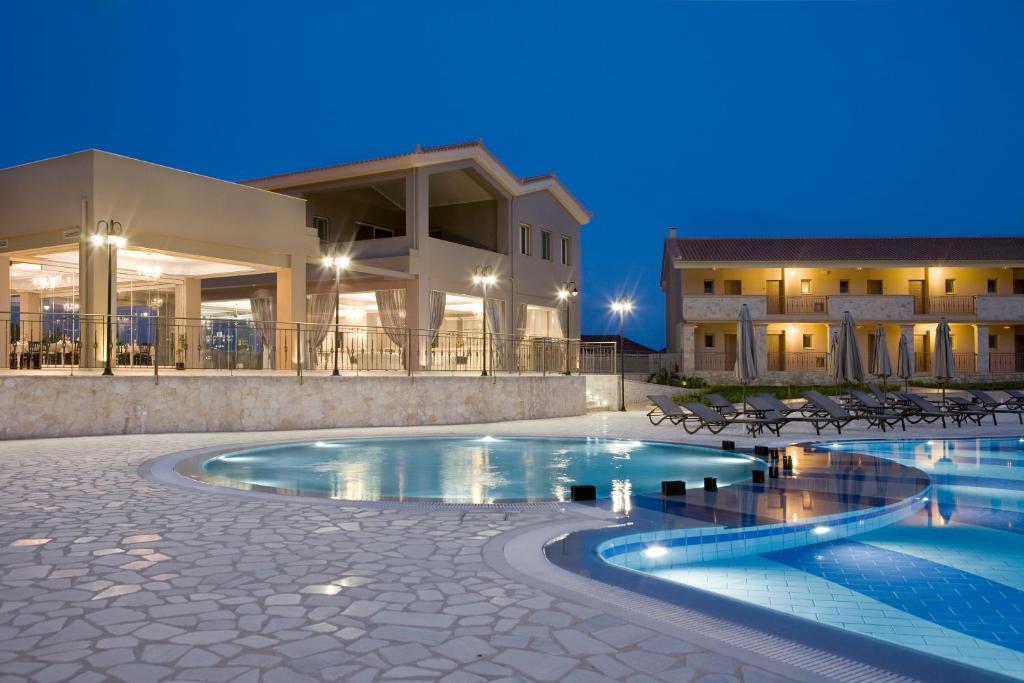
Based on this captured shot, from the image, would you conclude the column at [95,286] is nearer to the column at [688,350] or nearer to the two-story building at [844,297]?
the two-story building at [844,297]

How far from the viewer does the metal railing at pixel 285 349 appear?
719 inches

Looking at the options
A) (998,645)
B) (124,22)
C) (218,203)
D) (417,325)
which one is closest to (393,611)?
(998,645)

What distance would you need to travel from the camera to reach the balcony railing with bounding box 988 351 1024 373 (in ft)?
117

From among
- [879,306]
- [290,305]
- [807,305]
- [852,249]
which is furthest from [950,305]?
[290,305]

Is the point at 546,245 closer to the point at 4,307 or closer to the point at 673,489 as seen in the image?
the point at 4,307

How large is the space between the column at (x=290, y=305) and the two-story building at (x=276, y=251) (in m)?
0.04

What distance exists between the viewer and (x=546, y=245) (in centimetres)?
3042

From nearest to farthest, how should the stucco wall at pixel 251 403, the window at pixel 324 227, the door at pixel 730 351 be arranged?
the stucco wall at pixel 251 403 → the window at pixel 324 227 → the door at pixel 730 351

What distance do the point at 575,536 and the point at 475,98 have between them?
621 feet

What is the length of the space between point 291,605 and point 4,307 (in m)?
17.4

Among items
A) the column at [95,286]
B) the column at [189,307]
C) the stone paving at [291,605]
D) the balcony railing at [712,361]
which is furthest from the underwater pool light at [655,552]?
the balcony railing at [712,361]

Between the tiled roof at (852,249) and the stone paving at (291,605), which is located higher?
the tiled roof at (852,249)

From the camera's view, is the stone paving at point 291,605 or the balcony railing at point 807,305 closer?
the stone paving at point 291,605

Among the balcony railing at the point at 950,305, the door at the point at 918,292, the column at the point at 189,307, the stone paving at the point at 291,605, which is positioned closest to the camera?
the stone paving at the point at 291,605
